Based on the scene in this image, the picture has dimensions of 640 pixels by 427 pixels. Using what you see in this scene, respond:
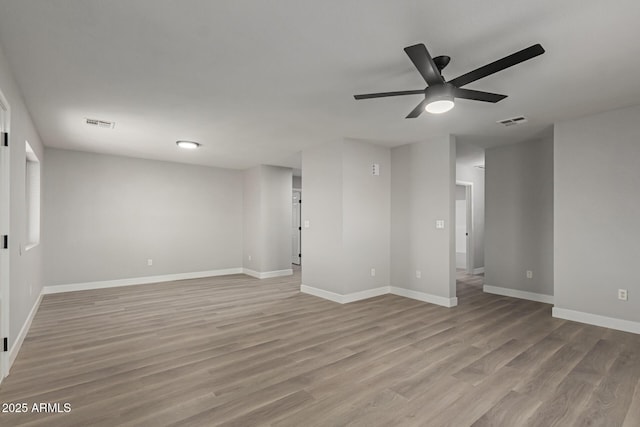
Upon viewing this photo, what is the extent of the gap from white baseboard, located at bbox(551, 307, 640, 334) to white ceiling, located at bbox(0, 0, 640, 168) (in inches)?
93.4

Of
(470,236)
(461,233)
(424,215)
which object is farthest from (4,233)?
(461,233)

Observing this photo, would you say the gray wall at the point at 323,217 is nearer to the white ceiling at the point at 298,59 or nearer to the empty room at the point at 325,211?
the empty room at the point at 325,211

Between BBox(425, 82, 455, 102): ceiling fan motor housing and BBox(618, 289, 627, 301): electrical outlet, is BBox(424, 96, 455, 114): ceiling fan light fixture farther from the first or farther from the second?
BBox(618, 289, 627, 301): electrical outlet

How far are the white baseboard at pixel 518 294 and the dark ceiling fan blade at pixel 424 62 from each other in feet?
14.0

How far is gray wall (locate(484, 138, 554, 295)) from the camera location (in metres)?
5.04

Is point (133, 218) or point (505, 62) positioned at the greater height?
point (505, 62)

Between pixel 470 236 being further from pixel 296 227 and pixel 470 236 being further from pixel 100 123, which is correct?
pixel 100 123

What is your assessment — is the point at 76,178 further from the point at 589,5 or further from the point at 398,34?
the point at 589,5

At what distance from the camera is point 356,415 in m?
2.05

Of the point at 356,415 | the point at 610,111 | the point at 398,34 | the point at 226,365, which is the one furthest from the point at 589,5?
the point at 226,365

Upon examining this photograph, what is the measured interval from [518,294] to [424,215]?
2.10m

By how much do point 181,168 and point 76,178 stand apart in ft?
6.03

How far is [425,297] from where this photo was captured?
4980 mm

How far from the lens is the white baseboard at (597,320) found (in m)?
3.55
